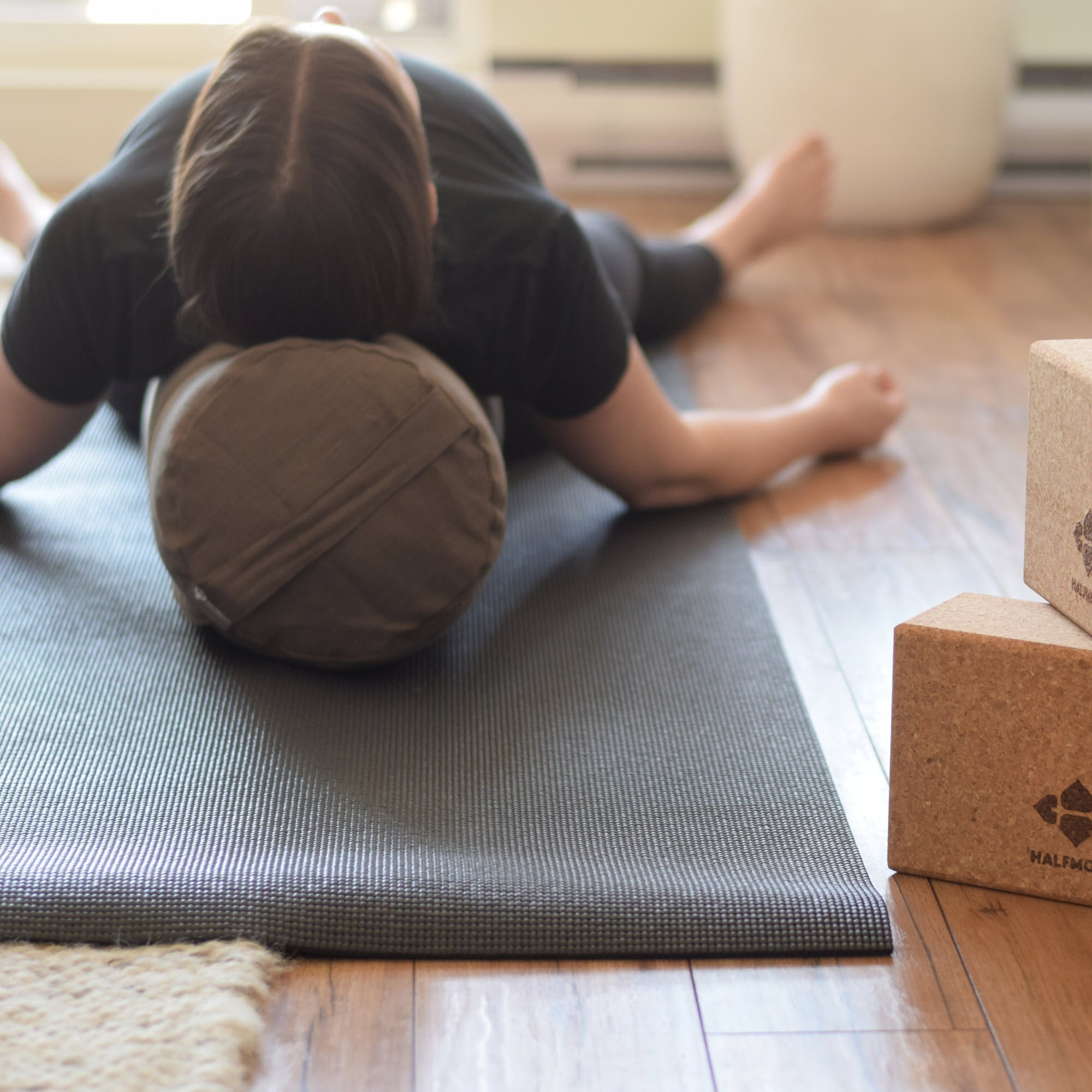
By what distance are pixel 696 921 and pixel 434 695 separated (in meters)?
0.32

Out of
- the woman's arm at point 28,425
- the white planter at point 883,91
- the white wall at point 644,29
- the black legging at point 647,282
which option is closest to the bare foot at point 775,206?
the black legging at point 647,282

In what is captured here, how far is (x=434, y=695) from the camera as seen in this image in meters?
1.04

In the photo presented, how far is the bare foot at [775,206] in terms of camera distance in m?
2.00

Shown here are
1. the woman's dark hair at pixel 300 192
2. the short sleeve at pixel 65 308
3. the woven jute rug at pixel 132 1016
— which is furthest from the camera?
the short sleeve at pixel 65 308

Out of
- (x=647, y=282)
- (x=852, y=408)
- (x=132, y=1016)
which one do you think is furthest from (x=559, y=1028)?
(x=647, y=282)

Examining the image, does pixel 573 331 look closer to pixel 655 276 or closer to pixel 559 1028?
pixel 559 1028

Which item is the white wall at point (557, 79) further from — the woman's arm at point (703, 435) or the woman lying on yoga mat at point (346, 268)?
the woman lying on yoga mat at point (346, 268)

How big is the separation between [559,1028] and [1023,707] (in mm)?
334

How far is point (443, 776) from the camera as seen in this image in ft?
3.11

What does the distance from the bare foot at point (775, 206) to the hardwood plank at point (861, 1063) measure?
144 cm

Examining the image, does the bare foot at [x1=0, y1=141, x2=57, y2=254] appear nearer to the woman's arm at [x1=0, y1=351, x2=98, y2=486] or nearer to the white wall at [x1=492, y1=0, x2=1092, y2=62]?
the woman's arm at [x1=0, y1=351, x2=98, y2=486]

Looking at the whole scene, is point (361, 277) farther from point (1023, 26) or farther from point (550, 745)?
point (1023, 26)

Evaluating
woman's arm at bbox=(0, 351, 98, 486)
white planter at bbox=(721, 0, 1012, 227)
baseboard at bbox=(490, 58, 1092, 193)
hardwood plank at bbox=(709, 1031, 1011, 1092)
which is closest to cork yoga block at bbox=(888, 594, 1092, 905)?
hardwood plank at bbox=(709, 1031, 1011, 1092)

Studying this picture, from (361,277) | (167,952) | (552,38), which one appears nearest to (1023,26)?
(552,38)
